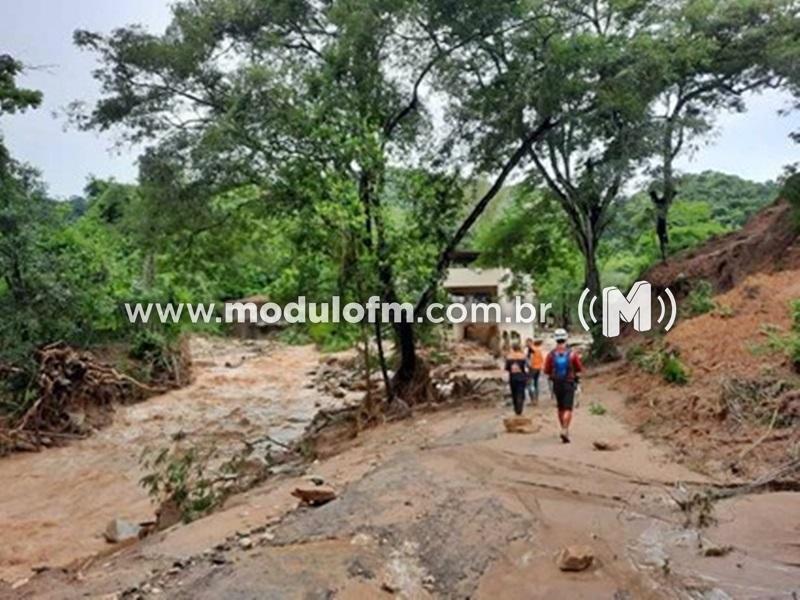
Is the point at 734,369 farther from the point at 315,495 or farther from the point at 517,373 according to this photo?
the point at 315,495

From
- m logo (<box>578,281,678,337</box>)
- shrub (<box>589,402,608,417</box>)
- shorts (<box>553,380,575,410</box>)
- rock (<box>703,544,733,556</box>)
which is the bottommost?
rock (<box>703,544,733,556</box>)

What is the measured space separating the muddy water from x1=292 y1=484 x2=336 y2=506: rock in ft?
10.9

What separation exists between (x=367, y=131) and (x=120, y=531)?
841 centimetres

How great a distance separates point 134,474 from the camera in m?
13.5

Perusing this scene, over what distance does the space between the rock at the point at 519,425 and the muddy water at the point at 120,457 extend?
19.2 ft

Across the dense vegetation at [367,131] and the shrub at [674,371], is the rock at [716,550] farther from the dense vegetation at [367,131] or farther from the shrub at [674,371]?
the dense vegetation at [367,131]

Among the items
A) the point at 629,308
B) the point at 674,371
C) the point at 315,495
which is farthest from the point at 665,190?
the point at 315,495

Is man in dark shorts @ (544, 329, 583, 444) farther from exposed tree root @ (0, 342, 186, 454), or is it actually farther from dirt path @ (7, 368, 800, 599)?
exposed tree root @ (0, 342, 186, 454)

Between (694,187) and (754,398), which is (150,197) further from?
(694,187)

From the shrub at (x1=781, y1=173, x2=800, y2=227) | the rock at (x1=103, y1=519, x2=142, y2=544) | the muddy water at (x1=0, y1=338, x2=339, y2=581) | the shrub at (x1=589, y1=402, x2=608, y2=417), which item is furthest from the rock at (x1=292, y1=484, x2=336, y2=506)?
the shrub at (x1=781, y1=173, x2=800, y2=227)

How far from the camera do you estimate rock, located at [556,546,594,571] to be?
5.56 meters

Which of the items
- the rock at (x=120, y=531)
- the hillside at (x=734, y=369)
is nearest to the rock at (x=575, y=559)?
the hillside at (x=734, y=369)

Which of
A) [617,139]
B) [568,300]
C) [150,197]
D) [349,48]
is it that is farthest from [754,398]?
[568,300]

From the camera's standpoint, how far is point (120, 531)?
9.34m
